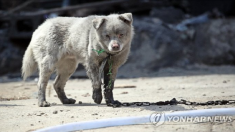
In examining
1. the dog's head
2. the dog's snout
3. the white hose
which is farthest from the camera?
the dog's head

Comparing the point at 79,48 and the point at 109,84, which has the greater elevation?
the point at 79,48

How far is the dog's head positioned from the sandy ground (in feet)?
2.98

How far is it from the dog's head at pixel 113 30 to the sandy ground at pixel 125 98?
2.98 feet

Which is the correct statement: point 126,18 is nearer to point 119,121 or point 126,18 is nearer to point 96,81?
point 96,81

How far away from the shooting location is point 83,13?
11.6 metres

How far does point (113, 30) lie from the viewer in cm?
575

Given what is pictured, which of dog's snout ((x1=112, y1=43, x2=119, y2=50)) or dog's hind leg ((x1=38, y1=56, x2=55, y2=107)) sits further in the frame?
dog's hind leg ((x1=38, y1=56, x2=55, y2=107))

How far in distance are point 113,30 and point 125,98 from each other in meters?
1.46

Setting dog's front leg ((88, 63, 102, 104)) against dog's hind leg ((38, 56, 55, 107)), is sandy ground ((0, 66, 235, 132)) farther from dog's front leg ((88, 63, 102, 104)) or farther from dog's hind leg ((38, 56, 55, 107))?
dog's hind leg ((38, 56, 55, 107))

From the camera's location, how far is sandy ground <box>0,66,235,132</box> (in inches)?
184

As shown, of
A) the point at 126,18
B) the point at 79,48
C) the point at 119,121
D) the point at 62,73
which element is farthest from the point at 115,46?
the point at 62,73

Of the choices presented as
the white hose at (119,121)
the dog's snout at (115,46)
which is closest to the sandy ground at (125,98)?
the white hose at (119,121)

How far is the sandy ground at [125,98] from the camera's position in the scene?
4.66 m

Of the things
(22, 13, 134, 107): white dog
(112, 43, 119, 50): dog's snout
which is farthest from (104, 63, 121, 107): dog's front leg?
(112, 43, 119, 50): dog's snout
